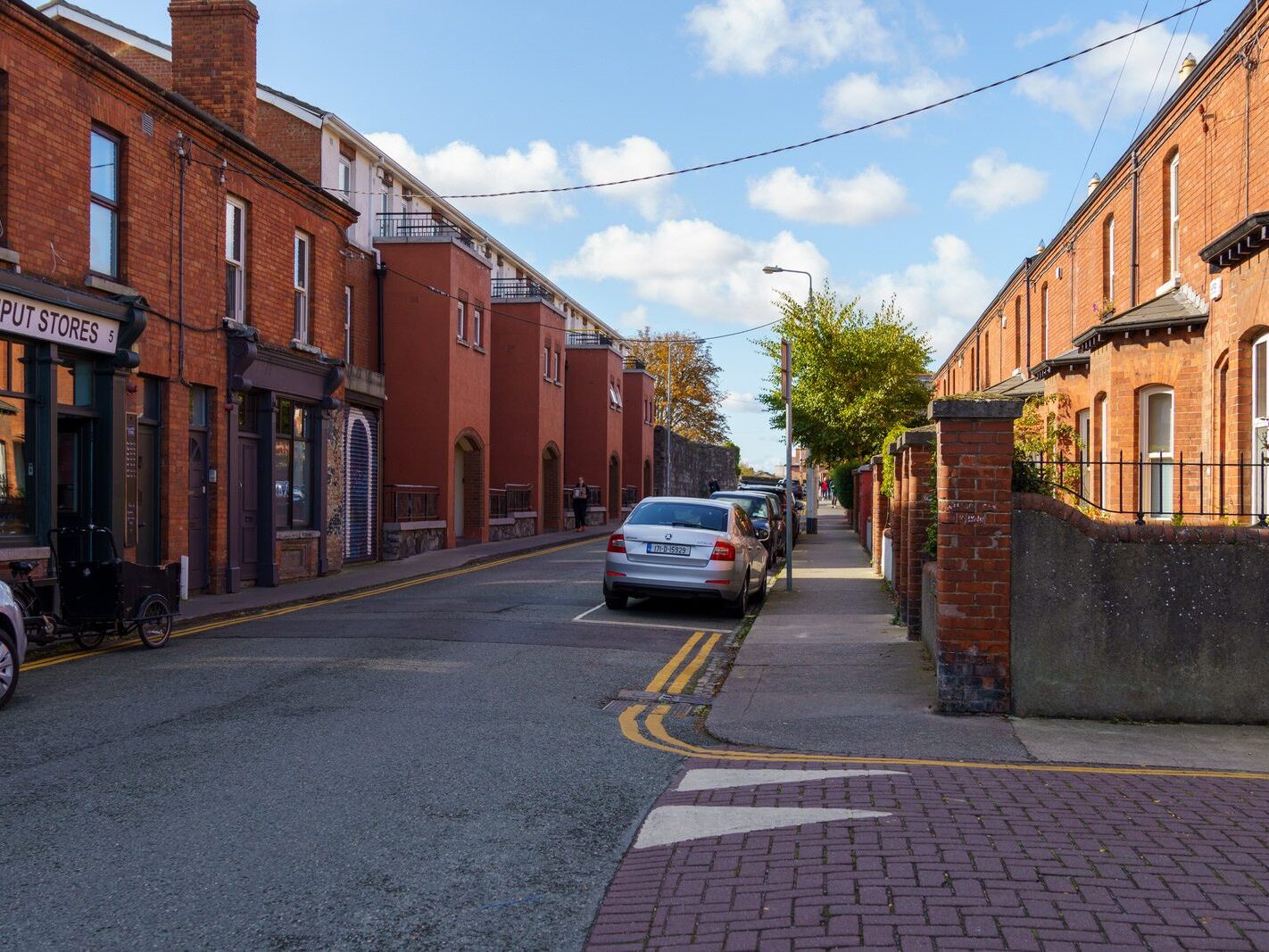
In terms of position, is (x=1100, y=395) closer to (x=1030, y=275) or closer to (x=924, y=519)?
(x=924, y=519)

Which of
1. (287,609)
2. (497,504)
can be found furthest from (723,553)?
(497,504)

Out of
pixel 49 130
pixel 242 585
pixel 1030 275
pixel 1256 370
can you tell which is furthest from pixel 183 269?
pixel 1030 275

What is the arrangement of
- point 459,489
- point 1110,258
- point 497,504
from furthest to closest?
point 497,504, point 459,489, point 1110,258

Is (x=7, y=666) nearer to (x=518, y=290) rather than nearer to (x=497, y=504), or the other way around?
(x=497, y=504)

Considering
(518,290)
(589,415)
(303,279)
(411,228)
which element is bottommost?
(589,415)

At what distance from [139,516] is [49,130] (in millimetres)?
5122

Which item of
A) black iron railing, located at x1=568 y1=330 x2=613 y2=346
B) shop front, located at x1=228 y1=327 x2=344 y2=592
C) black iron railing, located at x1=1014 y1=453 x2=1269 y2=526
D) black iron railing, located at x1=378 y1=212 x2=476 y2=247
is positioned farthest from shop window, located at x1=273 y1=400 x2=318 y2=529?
black iron railing, located at x1=568 y1=330 x2=613 y2=346

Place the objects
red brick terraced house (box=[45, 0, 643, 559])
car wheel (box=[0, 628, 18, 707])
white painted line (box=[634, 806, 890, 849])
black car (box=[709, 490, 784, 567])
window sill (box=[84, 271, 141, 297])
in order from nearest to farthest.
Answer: white painted line (box=[634, 806, 890, 849]) → car wheel (box=[0, 628, 18, 707]) → window sill (box=[84, 271, 141, 297]) → black car (box=[709, 490, 784, 567]) → red brick terraced house (box=[45, 0, 643, 559])

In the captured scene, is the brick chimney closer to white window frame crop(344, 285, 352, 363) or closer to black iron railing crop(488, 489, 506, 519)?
white window frame crop(344, 285, 352, 363)

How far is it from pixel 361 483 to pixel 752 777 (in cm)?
1894

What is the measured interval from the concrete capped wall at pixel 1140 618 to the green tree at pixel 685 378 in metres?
75.8

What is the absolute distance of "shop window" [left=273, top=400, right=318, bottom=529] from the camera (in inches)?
770

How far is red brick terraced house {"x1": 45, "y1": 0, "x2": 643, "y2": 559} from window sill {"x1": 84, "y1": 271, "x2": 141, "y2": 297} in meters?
7.81

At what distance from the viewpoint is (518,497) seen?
35281 millimetres
